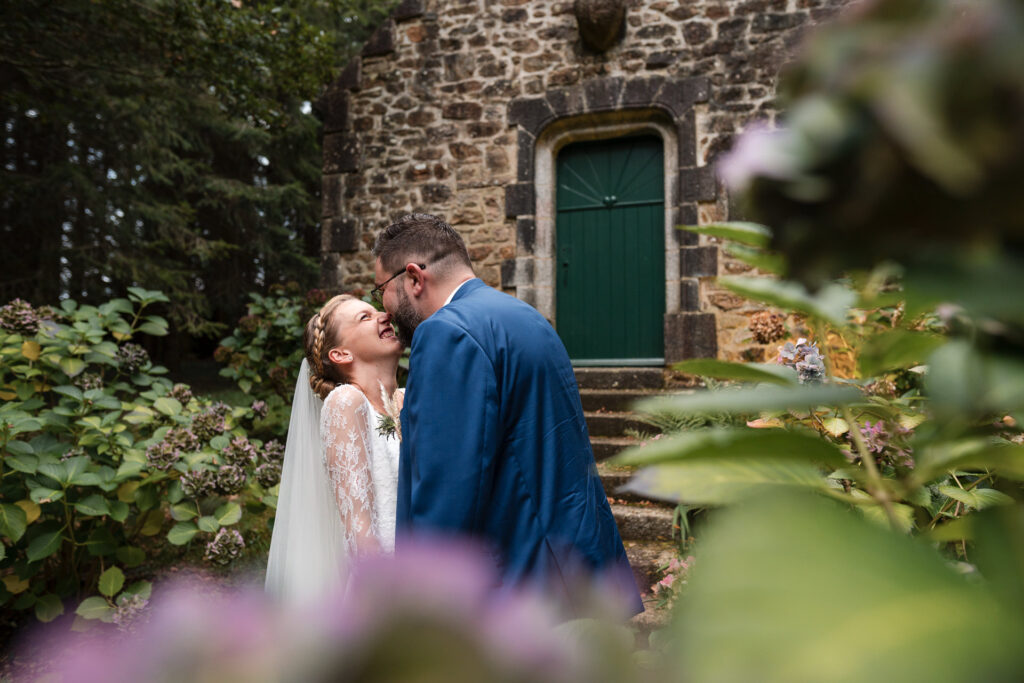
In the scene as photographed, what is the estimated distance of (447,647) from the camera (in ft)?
0.68

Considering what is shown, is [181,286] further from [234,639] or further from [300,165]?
[234,639]

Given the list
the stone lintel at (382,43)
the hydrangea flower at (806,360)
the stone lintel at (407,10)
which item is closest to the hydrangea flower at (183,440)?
the hydrangea flower at (806,360)

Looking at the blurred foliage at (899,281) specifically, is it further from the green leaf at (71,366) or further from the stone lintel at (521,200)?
the stone lintel at (521,200)

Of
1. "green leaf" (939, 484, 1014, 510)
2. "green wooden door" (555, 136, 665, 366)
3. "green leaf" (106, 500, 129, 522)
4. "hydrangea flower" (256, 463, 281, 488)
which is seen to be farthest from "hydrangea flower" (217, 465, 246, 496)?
"green wooden door" (555, 136, 665, 366)

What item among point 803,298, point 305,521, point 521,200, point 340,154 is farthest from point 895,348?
point 340,154

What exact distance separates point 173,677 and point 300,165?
46.3ft

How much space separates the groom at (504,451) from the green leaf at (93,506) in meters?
1.65

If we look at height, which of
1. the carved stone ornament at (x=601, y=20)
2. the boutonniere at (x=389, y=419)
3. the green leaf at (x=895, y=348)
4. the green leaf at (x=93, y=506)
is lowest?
the green leaf at (x=93, y=506)

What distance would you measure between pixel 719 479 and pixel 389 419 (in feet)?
7.23

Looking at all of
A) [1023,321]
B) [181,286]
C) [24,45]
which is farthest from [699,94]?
[181,286]

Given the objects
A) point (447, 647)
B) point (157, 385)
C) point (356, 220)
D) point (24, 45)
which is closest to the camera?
point (447, 647)

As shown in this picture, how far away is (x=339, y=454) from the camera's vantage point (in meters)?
2.48

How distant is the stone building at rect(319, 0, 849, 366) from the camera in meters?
5.73

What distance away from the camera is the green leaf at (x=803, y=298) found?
0.38 m
